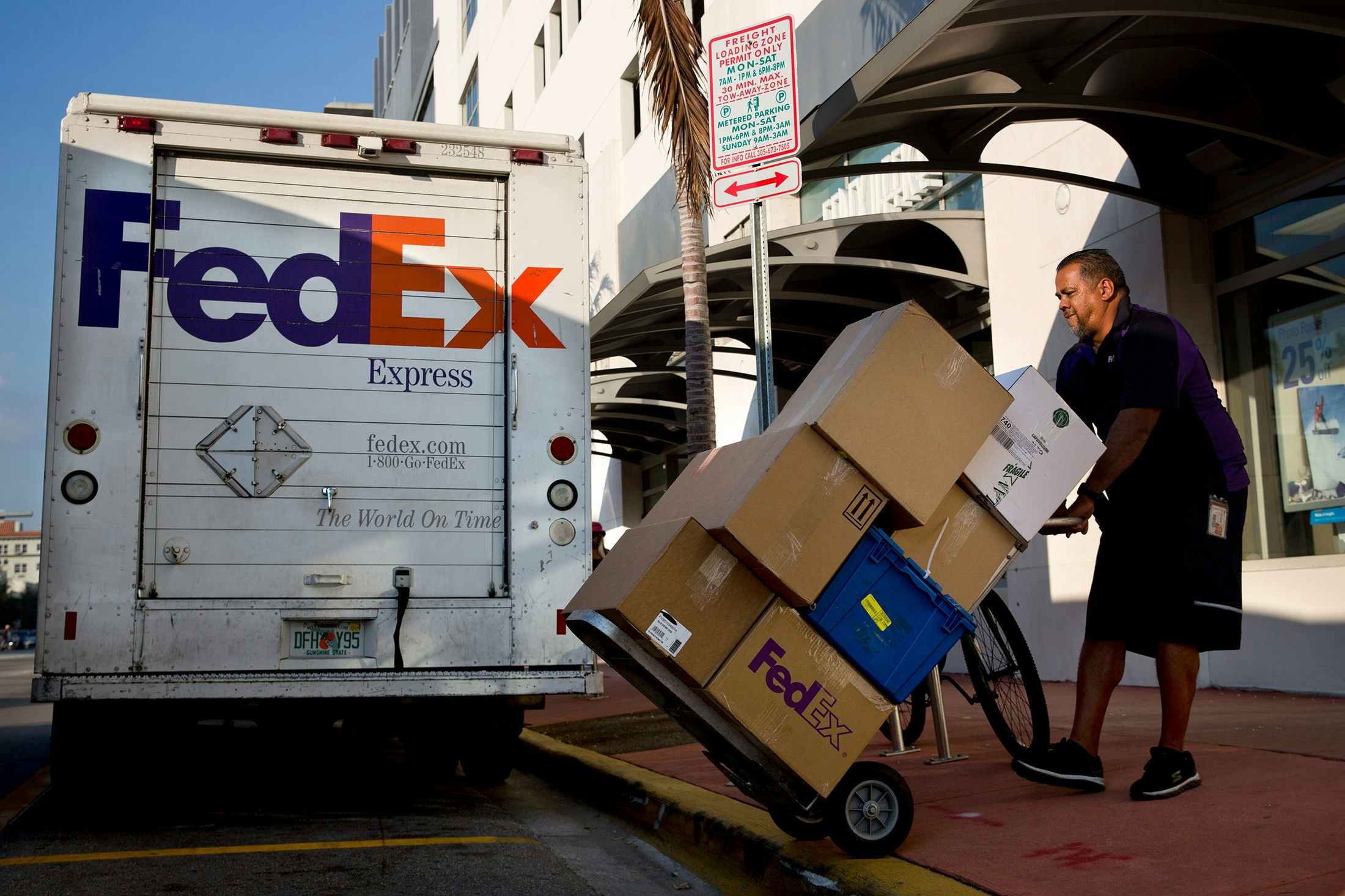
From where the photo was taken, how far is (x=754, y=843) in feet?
14.7

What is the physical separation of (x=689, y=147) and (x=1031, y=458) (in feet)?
22.3

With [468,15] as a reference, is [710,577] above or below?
below

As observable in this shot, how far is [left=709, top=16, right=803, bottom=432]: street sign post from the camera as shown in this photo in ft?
17.2

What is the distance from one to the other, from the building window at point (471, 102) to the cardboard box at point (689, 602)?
1162 inches

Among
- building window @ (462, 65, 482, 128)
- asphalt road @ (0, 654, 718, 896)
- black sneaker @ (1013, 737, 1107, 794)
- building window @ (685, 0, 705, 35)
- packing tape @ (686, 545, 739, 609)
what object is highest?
building window @ (462, 65, 482, 128)

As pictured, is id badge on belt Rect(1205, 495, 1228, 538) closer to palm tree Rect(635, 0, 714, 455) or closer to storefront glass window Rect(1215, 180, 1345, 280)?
storefront glass window Rect(1215, 180, 1345, 280)

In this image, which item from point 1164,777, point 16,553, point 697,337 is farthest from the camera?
point 16,553

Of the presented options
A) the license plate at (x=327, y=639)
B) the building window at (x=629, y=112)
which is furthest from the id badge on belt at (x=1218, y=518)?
the building window at (x=629, y=112)

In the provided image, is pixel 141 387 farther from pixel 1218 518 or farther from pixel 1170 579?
pixel 1218 518

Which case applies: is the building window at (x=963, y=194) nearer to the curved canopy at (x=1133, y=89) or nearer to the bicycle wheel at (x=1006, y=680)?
the curved canopy at (x=1133, y=89)

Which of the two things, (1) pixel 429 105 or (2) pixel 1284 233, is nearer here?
(2) pixel 1284 233

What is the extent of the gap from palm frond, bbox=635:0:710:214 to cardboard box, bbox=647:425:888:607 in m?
6.85

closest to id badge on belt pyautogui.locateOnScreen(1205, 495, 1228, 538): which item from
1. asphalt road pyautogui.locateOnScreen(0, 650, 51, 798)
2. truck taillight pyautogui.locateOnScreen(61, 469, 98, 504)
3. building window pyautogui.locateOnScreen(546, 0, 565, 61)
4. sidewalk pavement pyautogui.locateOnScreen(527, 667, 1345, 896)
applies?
sidewalk pavement pyautogui.locateOnScreen(527, 667, 1345, 896)

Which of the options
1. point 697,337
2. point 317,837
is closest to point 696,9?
point 697,337
